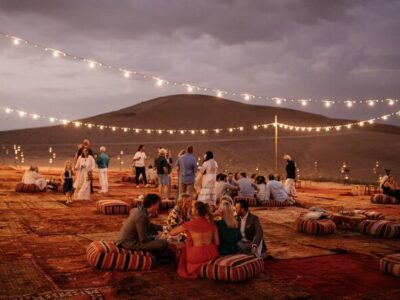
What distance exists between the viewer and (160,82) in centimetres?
1784

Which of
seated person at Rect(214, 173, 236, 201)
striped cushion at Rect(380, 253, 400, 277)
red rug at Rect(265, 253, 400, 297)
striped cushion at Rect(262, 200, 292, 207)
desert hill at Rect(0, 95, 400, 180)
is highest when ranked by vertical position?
desert hill at Rect(0, 95, 400, 180)

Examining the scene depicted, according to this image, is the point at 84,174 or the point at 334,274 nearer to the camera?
the point at 334,274

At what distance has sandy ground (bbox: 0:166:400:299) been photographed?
6.42 metres

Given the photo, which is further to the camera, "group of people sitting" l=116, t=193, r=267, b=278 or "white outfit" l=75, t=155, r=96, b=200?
"white outfit" l=75, t=155, r=96, b=200

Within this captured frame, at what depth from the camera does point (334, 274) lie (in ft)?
24.3

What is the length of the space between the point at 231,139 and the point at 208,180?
4816 centimetres

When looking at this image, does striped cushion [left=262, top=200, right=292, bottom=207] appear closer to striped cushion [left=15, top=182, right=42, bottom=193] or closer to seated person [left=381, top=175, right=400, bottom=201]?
seated person [left=381, top=175, right=400, bottom=201]

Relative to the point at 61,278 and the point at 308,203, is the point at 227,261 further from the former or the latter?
the point at 308,203

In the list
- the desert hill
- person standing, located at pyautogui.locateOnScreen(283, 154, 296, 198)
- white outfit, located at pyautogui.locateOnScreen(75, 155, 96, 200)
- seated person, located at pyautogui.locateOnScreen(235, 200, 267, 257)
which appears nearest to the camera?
seated person, located at pyautogui.locateOnScreen(235, 200, 267, 257)

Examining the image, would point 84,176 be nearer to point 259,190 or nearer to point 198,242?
point 259,190

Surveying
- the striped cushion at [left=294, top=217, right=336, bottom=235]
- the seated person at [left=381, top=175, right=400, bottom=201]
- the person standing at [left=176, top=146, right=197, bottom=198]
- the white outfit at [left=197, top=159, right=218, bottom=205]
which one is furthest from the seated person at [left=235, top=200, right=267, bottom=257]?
the seated person at [left=381, top=175, right=400, bottom=201]

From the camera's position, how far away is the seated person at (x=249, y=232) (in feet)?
26.1

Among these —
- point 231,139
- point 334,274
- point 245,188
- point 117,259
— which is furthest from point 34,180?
point 231,139

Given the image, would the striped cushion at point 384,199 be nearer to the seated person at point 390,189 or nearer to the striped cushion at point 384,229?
the seated person at point 390,189
